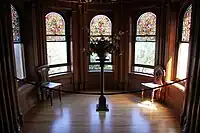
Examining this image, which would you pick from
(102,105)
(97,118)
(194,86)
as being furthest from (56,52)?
(194,86)

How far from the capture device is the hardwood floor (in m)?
3.64

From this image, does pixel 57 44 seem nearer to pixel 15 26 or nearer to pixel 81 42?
pixel 81 42

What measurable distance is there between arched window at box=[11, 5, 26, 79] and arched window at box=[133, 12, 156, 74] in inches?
131

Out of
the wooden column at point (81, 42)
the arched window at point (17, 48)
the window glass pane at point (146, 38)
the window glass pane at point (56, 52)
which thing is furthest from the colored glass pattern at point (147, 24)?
the arched window at point (17, 48)

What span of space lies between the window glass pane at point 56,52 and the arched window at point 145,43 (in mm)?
2238

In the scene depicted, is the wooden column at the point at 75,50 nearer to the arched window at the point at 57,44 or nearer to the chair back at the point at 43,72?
the arched window at the point at 57,44

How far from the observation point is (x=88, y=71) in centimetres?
639

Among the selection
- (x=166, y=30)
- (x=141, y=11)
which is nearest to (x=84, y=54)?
(x=141, y=11)

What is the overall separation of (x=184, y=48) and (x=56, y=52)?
3.55 m

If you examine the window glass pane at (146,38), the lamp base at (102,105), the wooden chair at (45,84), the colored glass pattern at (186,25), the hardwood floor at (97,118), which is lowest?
the hardwood floor at (97,118)

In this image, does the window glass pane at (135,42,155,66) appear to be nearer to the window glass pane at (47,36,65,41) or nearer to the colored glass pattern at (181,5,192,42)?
the colored glass pattern at (181,5,192,42)

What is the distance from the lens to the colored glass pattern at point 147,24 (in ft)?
18.3

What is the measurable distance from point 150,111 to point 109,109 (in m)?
0.95

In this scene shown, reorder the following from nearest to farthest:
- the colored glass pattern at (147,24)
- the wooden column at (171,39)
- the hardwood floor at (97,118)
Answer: the hardwood floor at (97,118)
the wooden column at (171,39)
the colored glass pattern at (147,24)
